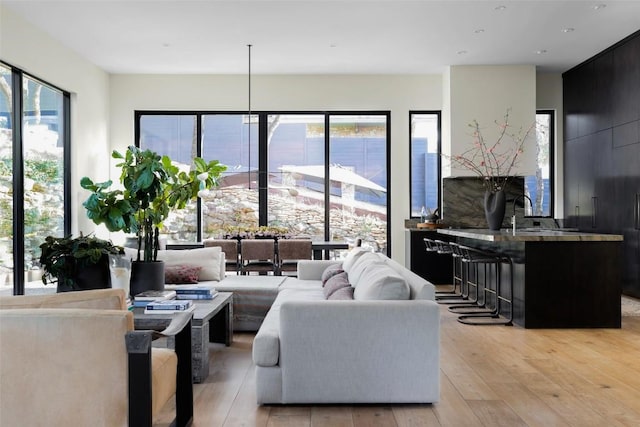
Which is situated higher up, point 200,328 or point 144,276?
point 144,276

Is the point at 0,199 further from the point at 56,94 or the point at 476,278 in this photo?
the point at 476,278

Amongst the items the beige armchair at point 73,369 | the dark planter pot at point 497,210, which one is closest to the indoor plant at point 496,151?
the dark planter pot at point 497,210

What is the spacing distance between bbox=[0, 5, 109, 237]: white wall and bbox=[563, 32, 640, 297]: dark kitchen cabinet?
660 centimetres

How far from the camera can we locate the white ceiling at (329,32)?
19.7 ft

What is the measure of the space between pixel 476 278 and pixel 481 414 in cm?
395

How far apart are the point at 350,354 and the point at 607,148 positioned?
5.78 m

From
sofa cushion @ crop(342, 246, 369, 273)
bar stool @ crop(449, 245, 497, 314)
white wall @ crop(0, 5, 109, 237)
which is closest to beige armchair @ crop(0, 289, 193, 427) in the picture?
sofa cushion @ crop(342, 246, 369, 273)

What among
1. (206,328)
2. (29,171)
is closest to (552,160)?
(206,328)

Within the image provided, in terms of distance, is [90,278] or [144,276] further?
[144,276]

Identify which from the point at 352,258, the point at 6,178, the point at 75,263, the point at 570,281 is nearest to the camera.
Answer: the point at 75,263

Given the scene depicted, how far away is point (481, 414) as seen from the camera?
3.05m

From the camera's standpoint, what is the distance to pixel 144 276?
4.49 m

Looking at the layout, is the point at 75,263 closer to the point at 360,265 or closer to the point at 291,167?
the point at 360,265

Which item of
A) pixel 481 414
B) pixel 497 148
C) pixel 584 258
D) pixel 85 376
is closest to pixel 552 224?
pixel 497 148
